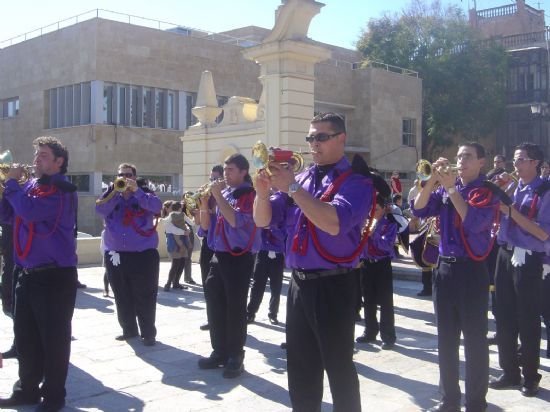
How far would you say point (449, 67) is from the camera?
37.9m

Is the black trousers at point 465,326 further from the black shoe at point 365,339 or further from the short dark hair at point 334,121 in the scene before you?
the black shoe at point 365,339

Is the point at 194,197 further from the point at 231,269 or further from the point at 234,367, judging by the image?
the point at 234,367

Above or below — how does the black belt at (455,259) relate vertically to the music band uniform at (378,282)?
above

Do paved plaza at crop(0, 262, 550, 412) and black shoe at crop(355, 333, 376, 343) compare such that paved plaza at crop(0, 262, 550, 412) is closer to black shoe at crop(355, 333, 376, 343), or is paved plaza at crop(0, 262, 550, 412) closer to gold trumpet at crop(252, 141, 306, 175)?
black shoe at crop(355, 333, 376, 343)

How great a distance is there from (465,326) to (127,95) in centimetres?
2435

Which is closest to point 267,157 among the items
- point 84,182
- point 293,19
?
point 293,19

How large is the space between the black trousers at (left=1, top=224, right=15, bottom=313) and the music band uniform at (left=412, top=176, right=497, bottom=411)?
6.01 metres

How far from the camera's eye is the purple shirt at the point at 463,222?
5.03 metres

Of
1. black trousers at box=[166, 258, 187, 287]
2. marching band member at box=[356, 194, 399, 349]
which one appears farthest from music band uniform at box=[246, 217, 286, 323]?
black trousers at box=[166, 258, 187, 287]

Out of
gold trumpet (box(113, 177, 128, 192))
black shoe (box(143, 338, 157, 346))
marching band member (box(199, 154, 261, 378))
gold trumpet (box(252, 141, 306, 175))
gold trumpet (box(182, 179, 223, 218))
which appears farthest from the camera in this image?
black shoe (box(143, 338, 157, 346))

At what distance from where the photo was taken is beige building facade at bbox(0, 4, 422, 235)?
2677 centimetres

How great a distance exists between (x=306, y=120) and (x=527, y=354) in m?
8.67

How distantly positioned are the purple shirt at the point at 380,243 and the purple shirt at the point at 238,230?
64.3 inches

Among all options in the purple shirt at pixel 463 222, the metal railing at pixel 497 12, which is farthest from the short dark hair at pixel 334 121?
the metal railing at pixel 497 12
